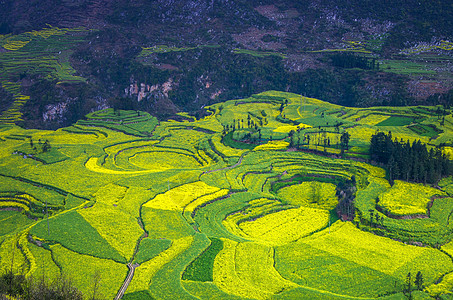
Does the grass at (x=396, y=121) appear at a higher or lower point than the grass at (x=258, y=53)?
lower

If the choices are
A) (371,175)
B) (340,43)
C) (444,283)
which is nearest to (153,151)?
(371,175)

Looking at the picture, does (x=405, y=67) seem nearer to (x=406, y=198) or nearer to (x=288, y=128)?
(x=288, y=128)

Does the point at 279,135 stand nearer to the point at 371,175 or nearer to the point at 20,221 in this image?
the point at 371,175

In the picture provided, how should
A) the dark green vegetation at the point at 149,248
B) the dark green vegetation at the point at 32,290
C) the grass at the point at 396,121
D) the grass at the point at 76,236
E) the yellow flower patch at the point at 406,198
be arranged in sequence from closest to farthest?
1. the dark green vegetation at the point at 32,290
2. the dark green vegetation at the point at 149,248
3. the grass at the point at 76,236
4. the yellow flower patch at the point at 406,198
5. the grass at the point at 396,121

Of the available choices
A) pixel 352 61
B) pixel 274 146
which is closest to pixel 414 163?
pixel 274 146

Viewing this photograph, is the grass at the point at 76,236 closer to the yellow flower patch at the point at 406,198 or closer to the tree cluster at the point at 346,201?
the tree cluster at the point at 346,201

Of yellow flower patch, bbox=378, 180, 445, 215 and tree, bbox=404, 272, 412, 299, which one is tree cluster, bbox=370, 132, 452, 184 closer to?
yellow flower patch, bbox=378, 180, 445, 215

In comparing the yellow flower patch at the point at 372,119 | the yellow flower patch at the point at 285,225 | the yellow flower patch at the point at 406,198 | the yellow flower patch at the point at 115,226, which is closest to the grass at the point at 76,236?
the yellow flower patch at the point at 115,226

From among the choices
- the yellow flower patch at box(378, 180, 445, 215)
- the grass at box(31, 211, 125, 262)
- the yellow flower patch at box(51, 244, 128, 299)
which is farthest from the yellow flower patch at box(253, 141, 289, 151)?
the yellow flower patch at box(51, 244, 128, 299)
